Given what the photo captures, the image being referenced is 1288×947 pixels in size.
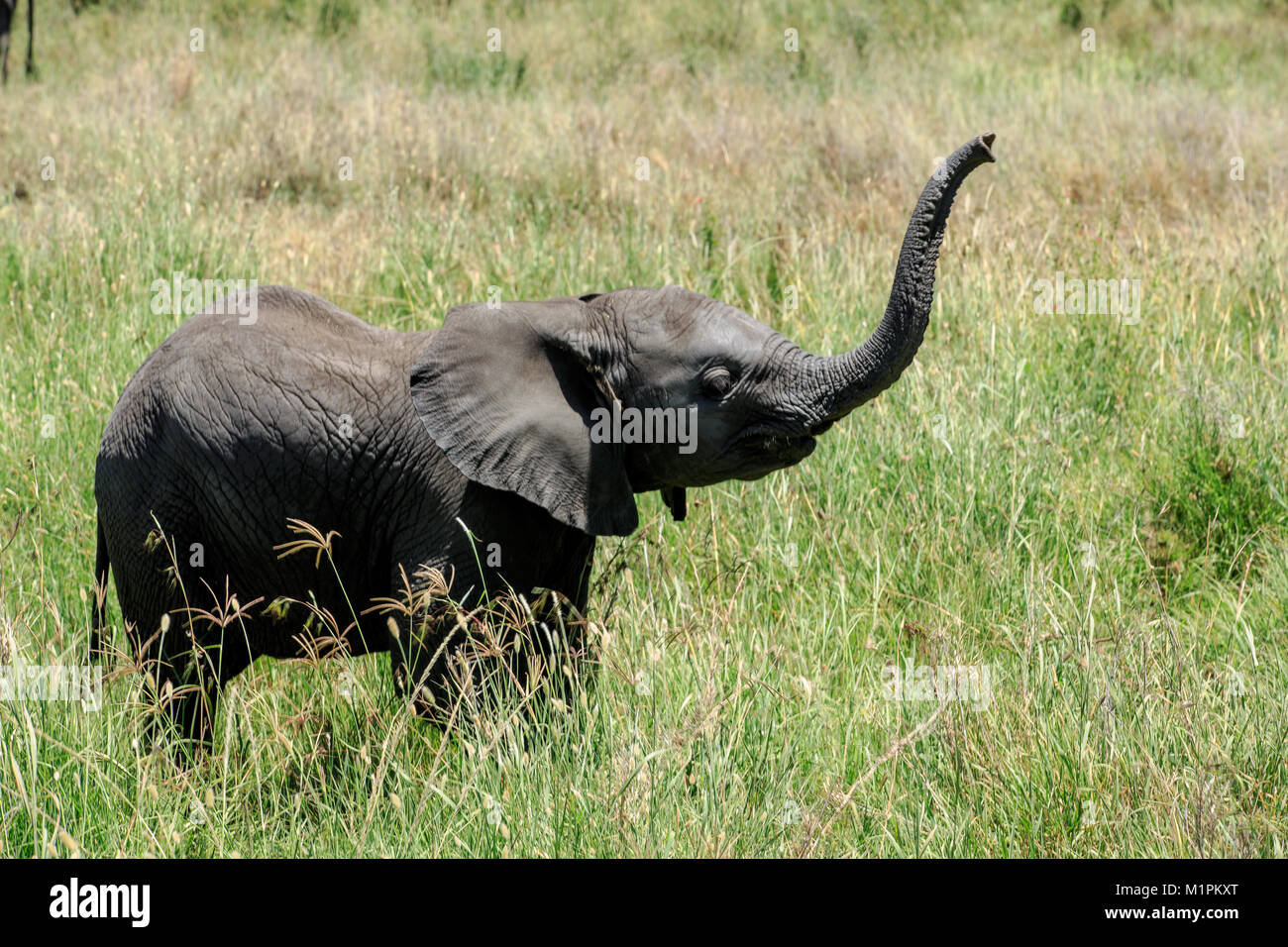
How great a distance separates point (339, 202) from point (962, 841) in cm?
743

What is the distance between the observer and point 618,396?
12.5 feet

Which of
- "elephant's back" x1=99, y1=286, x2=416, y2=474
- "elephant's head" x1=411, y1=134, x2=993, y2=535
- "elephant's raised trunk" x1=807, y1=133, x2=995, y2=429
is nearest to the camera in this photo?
"elephant's raised trunk" x1=807, y1=133, x2=995, y2=429

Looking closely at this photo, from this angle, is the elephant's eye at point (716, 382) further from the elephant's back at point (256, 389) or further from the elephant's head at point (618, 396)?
the elephant's back at point (256, 389)

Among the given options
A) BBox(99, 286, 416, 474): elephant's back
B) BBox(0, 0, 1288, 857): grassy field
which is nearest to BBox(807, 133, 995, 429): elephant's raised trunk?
BBox(0, 0, 1288, 857): grassy field

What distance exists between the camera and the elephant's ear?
3678 millimetres

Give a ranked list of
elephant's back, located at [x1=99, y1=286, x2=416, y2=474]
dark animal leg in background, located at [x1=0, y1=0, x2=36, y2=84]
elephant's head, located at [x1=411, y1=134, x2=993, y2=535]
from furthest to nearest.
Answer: dark animal leg in background, located at [x1=0, y1=0, x2=36, y2=84] < elephant's back, located at [x1=99, y1=286, x2=416, y2=474] < elephant's head, located at [x1=411, y1=134, x2=993, y2=535]

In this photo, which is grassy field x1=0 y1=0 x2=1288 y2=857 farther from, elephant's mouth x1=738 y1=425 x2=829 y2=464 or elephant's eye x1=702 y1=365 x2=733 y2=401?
elephant's eye x1=702 y1=365 x2=733 y2=401

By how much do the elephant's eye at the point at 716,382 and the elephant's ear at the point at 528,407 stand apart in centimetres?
30

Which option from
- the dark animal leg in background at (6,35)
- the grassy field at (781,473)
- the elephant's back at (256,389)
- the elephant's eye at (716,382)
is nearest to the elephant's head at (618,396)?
the elephant's eye at (716,382)

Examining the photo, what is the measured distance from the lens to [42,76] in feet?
41.8

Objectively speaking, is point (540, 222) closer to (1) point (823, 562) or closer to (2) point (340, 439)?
(1) point (823, 562)

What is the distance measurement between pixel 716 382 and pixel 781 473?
6.01 feet

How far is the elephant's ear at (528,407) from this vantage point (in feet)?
12.1

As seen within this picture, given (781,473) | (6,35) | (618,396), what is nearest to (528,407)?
(618,396)
